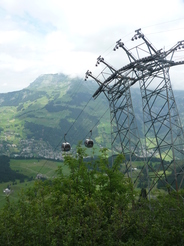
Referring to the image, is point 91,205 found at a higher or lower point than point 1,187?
higher

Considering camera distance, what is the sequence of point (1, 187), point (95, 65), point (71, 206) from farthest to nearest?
point (1, 187), point (95, 65), point (71, 206)

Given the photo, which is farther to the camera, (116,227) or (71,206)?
(71,206)

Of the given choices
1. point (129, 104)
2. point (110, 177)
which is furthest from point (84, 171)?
point (129, 104)

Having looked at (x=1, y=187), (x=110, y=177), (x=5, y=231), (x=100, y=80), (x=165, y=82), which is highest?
(x=100, y=80)

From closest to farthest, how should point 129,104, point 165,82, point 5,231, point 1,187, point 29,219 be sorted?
point 5,231 < point 29,219 < point 165,82 < point 129,104 < point 1,187

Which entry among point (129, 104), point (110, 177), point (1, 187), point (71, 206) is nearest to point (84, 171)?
point (110, 177)

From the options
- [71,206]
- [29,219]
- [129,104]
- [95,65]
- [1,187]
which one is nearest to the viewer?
[29,219]

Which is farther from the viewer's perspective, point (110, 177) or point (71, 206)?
point (110, 177)

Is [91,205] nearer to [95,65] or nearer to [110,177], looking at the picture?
[110,177]

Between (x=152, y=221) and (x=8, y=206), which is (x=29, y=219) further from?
(x=152, y=221)
